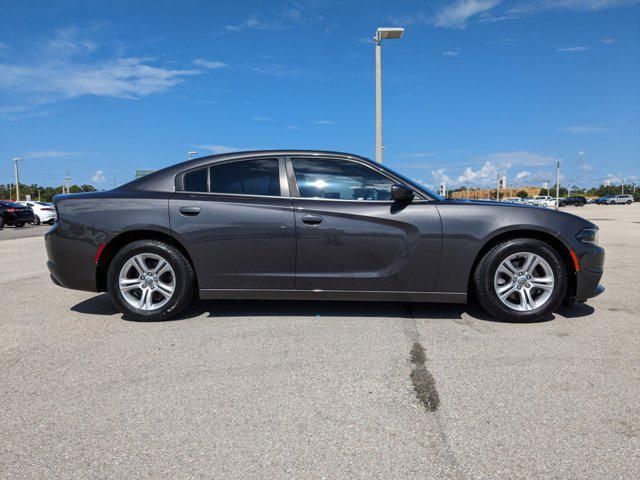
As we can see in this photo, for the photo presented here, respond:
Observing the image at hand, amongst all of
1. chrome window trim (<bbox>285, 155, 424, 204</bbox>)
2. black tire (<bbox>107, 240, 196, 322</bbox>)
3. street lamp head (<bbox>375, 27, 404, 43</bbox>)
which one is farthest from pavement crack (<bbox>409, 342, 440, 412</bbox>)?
street lamp head (<bbox>375, 27, 404, 43</bbox>)

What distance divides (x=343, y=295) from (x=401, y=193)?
1029mm

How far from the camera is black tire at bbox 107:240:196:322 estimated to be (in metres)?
4.21

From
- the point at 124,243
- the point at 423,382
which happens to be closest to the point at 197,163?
the point at 124,243

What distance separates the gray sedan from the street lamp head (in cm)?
1072

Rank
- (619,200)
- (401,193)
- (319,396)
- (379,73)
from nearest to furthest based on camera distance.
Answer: (319,396)
(401,193)
(379,73)
(619,200)

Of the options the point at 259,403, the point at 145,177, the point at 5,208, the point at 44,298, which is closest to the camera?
the point at 259,403

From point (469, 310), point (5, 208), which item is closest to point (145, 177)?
point (469, 310)

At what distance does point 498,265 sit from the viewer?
4129 mm

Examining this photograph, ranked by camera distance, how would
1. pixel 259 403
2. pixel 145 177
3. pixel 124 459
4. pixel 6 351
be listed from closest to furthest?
pixel 124 459
pixel 259 403
pixel 6 351
pixel 145 177

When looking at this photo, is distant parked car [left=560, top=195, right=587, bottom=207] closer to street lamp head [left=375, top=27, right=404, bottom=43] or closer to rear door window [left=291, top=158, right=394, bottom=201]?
street lamp head [left=375, top=27, right=404, bottom=43]

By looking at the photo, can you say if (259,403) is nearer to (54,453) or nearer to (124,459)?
(124,459)

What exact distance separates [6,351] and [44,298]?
2.08 meters

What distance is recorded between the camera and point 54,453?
2.07 m

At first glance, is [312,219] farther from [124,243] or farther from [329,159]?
[124,243]
